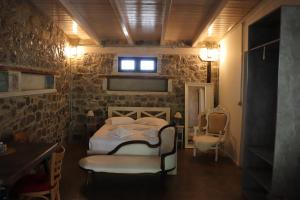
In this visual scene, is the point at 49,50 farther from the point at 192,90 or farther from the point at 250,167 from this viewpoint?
the point at 250,167

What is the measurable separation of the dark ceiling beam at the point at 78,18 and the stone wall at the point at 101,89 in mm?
775

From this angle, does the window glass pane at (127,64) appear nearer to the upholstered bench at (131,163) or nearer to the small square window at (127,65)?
the small square window at (127,65)

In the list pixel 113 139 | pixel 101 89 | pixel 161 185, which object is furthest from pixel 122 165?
pixel 101 89

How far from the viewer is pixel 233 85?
611 centimetres

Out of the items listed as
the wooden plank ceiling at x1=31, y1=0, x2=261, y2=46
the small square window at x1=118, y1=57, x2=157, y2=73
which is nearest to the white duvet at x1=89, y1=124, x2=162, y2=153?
the wooden plank ceiling at x1=31, y1=0, x2=261, y2=46

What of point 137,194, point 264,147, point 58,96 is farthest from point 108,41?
point 264,147

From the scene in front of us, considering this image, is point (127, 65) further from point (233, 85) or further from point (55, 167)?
point (55, 167)

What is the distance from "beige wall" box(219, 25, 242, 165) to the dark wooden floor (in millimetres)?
624

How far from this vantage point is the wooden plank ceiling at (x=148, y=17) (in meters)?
4.52

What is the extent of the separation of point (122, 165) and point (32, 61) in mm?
2330

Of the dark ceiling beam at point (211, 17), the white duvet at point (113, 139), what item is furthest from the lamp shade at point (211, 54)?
the white duvet at point (113, 139)

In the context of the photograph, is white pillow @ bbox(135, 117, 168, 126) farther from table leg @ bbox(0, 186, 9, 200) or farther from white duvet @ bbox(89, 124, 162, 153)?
table leg @ bbox(0, 186, 9, 200)

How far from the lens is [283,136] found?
2797 millimetres

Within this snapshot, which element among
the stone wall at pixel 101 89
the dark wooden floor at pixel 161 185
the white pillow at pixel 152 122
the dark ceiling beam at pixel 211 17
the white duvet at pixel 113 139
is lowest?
the dark wooden floor at pixel 161 185
